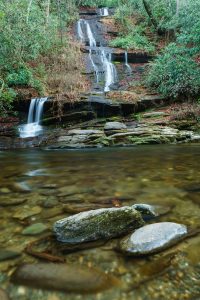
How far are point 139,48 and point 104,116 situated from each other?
905 cm

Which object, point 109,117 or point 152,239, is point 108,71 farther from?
point 152,239

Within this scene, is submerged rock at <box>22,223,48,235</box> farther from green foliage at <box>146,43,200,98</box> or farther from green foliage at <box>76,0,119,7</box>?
green foliage at <box>76,0,119,7</box>

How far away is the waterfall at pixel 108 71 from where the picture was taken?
1739cm

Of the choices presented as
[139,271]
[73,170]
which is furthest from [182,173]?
[139,271]

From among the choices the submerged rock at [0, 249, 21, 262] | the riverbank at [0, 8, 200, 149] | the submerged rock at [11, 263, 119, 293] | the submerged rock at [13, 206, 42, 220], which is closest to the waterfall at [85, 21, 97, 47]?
the riverbank at [0, 8, 200, 149]

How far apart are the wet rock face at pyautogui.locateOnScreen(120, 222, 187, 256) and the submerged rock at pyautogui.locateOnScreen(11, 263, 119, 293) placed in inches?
14.9

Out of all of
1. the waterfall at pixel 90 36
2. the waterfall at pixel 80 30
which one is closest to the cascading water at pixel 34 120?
the waterfall at pixel 90 36

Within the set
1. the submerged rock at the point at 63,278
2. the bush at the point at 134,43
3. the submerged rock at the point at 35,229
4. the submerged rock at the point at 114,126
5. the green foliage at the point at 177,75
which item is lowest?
the submerged rock at the point at 35,229

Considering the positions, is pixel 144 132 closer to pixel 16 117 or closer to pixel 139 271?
pixel 16 117

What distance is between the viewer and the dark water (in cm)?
214

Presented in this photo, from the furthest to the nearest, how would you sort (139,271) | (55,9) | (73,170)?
(55,9)
(73,170)
(139,271)

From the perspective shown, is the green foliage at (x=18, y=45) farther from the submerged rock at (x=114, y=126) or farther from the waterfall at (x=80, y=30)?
the waterfall at (x=80, y=30)

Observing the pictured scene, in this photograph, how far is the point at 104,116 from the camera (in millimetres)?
13695

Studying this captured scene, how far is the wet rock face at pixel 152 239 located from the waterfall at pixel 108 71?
551 inches
